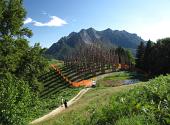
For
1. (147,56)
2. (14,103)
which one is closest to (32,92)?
(14,103)

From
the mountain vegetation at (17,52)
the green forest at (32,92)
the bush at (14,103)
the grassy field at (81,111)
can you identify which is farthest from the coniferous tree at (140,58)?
the bush at (14,103)

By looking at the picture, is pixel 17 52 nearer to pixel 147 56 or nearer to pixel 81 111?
pixel 81 111

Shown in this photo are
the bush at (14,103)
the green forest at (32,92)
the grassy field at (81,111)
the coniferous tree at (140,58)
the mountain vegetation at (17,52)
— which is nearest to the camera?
the green forest at (32,92)

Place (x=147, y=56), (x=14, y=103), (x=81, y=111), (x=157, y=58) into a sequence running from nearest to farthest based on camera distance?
(x=14, y=103) → (x=81, y=111) → (x=157, y=58) → (x=147, y=56)

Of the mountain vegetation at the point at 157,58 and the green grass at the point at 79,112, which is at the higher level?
the mountain vegetation at the point at 157,58

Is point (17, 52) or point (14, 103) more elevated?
point (17, 52)

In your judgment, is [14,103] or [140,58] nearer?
[14,103]

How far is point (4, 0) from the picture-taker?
34.6 meters

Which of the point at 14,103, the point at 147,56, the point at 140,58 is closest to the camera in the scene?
the point at 14,103

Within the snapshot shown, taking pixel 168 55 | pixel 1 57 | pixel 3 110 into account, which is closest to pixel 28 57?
pixel 1 57

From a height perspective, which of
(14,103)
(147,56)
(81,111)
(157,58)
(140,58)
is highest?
(147,56)

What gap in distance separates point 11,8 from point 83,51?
11289 cm

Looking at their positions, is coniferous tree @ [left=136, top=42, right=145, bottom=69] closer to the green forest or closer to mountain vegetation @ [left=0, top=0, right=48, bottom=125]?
the green forest

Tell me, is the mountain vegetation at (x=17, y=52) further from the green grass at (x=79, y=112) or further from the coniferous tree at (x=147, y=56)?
the coniferous tree at (x=147, y=56)
